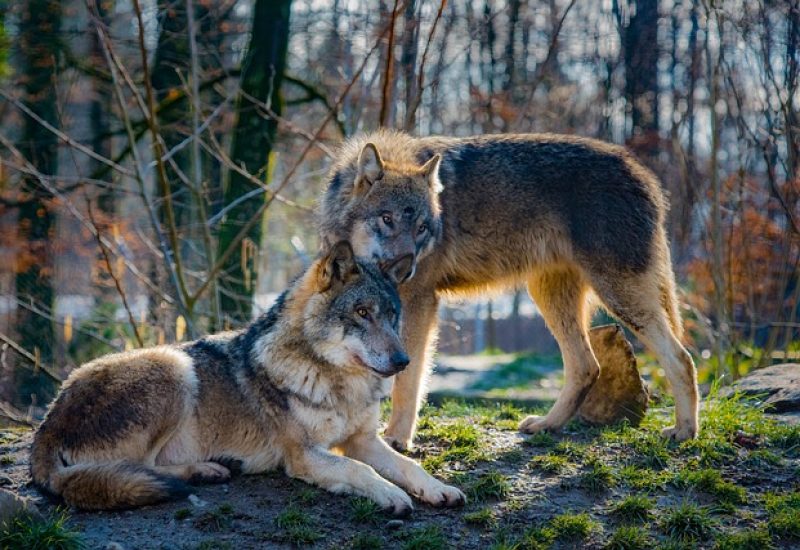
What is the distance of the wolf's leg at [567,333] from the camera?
253 inches

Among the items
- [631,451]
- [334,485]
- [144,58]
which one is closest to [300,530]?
[334,485]

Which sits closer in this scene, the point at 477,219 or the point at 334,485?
the point at 334,485

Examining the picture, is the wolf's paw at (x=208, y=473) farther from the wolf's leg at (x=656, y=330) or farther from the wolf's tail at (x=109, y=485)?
the wolf's leg at (x=656, y=330)

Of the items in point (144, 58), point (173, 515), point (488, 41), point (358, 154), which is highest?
point (488, 41)

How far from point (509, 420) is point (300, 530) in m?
2.86

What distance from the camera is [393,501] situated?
4625 mm

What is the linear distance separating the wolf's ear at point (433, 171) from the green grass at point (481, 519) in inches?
97.6

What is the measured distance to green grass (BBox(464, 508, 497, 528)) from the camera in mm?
4641

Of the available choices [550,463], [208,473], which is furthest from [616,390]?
[208,473]

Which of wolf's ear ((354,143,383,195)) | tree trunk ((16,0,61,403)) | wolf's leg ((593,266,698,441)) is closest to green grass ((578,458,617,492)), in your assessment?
wolf's leg ((593,266,698,441))

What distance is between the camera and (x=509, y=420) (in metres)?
6.91

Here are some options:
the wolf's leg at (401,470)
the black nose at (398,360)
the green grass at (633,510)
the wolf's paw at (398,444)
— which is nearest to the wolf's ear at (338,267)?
the black nose at (398,360)

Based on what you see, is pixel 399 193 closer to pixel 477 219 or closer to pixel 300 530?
pixel 477 219

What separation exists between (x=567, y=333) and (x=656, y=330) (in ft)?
2.49
